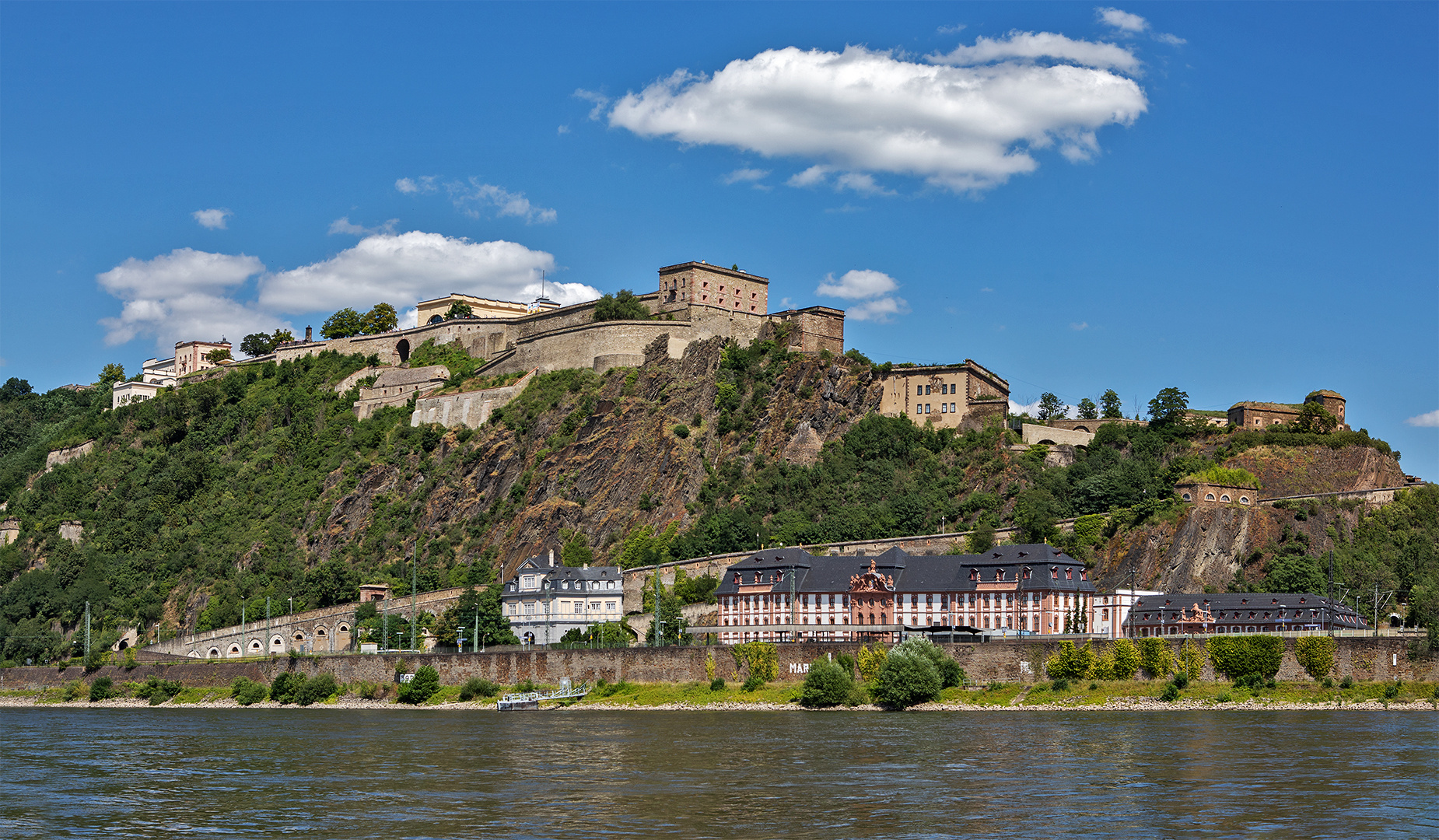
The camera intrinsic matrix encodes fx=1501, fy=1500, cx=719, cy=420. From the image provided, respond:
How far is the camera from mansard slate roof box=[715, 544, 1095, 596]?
79.3 metres

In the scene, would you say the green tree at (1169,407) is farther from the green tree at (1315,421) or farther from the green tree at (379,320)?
the green tree at (379,320)

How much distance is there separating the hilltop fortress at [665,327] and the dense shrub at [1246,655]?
49.2 m

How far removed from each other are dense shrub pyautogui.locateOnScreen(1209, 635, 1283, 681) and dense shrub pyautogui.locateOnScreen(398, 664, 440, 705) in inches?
1559

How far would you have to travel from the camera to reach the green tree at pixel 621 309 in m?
115

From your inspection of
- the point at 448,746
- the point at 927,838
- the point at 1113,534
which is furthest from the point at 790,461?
the point at 927,838

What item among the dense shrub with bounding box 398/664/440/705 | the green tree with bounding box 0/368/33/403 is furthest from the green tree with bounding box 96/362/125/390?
the dense shrub with bounding box 398/664/440/705

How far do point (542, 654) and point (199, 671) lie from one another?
75.1 feet

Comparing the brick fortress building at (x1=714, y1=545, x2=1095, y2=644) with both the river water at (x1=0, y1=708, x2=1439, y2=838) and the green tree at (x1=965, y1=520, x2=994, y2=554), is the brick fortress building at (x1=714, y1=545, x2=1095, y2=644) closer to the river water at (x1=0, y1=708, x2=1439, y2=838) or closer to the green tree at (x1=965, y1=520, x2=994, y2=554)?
the green tree at (x1=965, y1=520, x2=994, y2=554)

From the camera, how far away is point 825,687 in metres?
68.9

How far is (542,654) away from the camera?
79.9 m

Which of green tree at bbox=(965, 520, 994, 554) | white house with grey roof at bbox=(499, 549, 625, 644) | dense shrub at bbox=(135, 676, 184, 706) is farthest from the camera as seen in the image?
white house with grey roof at bbox=(499, 549, 625, 644)

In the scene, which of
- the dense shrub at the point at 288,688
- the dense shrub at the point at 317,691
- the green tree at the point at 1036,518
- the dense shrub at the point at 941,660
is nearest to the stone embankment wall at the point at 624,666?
the dense shrub at the point at 941,660

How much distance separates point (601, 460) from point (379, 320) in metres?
45.4

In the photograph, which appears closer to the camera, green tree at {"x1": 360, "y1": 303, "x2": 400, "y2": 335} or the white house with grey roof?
the white house with grey roof
